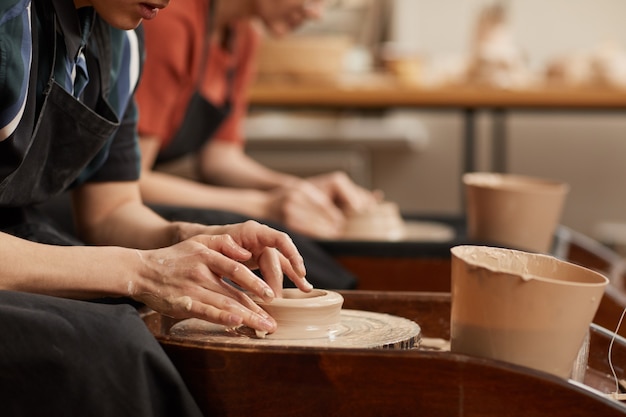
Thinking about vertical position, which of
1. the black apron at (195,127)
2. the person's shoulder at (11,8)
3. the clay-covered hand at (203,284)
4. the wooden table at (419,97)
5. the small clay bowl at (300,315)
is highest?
the person's shoulder at (11,8)

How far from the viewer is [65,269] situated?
0.99 m

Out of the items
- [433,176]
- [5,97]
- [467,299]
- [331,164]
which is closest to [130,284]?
[5,97]

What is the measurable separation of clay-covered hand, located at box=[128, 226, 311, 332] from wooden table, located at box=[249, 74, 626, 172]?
2.28 metres

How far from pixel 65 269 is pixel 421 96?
244 cm

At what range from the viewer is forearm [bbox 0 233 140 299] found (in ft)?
3.23

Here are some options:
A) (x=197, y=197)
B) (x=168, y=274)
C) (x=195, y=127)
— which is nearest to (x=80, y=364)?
(x=168, y=274)

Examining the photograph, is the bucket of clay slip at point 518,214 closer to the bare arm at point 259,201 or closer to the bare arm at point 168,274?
the bare arm at point 259,201

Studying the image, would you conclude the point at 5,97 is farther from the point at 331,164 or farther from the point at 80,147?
the point at 331,164

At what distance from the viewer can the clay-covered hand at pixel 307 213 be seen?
1.91 metres

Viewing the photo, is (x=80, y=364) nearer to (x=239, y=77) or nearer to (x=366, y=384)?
(x=366, y=384)

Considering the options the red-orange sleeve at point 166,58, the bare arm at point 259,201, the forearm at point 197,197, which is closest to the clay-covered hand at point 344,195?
the bare arm at point 259,201

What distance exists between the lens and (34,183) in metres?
1.17

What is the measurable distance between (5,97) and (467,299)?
1.78 ft

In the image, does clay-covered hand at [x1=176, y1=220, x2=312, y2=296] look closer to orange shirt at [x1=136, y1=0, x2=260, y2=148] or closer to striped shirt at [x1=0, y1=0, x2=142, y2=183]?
striped shirt at [x1=0, y1=0, x2=142, y2=183]
